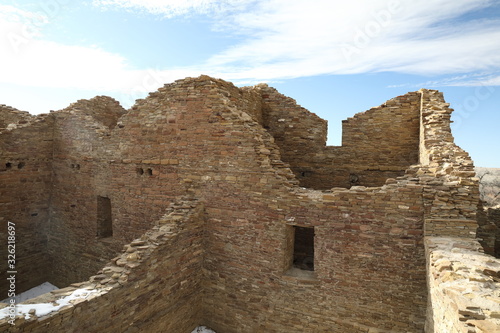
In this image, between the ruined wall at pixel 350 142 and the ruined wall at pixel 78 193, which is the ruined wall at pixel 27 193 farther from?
the ruined wall at pixel 350 142

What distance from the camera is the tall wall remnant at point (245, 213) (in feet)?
20.6

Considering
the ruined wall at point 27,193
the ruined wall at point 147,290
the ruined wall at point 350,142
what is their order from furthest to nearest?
the ruined wall at point 27,193
the ruined wall at point 350,142
the ruined wall at point 147,290

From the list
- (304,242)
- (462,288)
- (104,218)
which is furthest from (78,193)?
(462,288)

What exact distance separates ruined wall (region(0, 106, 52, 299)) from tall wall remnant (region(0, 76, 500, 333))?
0.05 metres

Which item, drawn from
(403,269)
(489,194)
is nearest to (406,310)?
(403,269)

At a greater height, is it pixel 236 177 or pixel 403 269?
pixel 236 177

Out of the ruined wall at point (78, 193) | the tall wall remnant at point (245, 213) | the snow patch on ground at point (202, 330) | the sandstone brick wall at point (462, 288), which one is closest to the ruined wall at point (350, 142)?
the tall wall remnant at point (245, 213)

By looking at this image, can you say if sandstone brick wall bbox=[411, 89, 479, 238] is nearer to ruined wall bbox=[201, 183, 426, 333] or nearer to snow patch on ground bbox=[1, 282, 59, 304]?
ruined wall bbox=[201, 183, 426, 333]

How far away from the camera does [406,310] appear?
21.7 ft

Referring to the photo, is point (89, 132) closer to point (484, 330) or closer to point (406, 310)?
point (406, 310)

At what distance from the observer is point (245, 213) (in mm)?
7805

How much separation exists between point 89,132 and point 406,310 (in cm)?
1013

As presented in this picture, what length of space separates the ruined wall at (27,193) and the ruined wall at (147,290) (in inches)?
258

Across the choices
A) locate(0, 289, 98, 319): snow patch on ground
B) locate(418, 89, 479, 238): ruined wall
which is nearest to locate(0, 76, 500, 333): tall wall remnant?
locate(418, 89, 479, 238): ruined wall
